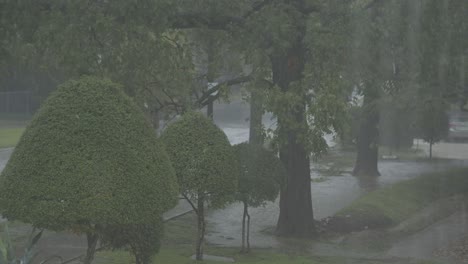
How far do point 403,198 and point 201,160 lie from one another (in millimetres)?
10375

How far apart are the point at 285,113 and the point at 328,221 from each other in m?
4.45

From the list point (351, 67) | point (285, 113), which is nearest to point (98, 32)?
point (285, 113)

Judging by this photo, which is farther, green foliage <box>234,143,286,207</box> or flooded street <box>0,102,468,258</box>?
flooded street <box>0,102,468,258</box>

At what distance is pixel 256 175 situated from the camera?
12664mm

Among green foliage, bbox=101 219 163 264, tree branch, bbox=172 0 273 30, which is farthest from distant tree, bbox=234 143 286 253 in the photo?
green foliage, bbox=101 219 163 264

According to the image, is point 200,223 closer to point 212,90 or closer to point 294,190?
point 294,190

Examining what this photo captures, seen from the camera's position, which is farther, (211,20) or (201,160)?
(211,20)

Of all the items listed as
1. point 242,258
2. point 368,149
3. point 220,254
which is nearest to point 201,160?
point 242,258

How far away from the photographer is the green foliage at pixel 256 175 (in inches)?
498

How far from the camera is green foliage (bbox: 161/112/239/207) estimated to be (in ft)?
35.5

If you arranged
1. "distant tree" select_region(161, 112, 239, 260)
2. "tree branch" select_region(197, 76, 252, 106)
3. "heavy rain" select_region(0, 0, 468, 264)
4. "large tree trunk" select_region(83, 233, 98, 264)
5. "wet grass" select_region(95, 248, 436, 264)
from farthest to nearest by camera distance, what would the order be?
"tree branch" select_region(197, 76, 252, 106)
"wet grass" select_region(95, 248, 436, 264)
"distant tree" select_region(161, 112, 239, 260)
"large tree trunk" select_region(83, 233, 98, 264)
"heavy rain" select_region(0, 0, 468, 264)

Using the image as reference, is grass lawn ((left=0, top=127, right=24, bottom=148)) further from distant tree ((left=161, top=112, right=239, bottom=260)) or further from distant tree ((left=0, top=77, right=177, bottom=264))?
distant tree ((left=0, top=77, right=177, bottom=264))

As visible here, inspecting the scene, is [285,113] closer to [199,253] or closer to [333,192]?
[199,253]

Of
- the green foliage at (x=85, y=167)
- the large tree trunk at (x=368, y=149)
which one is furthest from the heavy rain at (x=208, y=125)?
the large tree trunk at (x=368, y=149)
